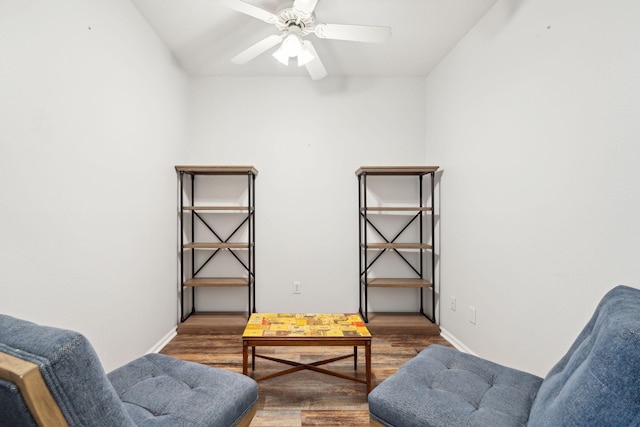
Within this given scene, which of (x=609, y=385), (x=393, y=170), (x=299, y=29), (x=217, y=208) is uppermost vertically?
(x=299, y=29)

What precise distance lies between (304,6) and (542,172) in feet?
5.82

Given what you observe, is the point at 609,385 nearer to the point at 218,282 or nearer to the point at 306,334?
the point at 306,334

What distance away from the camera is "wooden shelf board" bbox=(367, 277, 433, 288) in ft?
9.89

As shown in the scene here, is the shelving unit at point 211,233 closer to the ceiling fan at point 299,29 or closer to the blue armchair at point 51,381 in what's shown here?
the ceiling fan at point 299,29

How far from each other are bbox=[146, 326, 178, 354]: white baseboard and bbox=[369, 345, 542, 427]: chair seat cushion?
2.04m

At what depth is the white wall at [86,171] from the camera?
51.4 inches

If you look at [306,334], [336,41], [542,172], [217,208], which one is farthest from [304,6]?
[306,334]

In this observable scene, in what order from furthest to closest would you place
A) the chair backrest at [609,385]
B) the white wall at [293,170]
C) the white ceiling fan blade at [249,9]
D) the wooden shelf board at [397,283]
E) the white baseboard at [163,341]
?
1. the white wall at [293,170]
2. the wooden shelf board at [397,283]
3. the white baseboard at [163,341]
4. the white ceiling fan blade at [249,9]
5. the chair backrest at [609,385]

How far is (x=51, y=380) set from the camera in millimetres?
584

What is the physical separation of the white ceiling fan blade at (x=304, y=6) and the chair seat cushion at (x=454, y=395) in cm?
217

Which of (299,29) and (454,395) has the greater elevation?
(299,29)

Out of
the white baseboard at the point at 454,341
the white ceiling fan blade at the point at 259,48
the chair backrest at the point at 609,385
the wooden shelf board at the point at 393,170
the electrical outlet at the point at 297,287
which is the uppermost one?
the white ceiling fan blade at the point at 259,48

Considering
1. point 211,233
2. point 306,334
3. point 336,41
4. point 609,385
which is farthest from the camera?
point 211,233

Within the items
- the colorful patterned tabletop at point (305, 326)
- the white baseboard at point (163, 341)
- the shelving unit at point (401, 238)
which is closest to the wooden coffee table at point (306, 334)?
the colorful patterned tabletop at point (305, 326)
